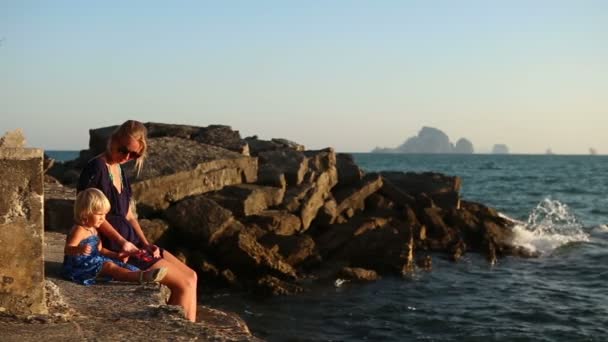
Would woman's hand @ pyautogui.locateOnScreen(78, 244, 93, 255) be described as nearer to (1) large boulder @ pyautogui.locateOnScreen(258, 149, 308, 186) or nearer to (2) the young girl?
(2) the young girl

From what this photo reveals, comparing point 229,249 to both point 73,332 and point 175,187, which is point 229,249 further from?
point 73,332

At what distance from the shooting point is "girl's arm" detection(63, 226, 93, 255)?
5219 millimetres

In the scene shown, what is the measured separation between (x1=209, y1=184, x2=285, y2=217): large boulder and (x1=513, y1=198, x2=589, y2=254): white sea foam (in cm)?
802

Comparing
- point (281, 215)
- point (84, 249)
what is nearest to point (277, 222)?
point (281, 215)

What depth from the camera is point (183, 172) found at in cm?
1291

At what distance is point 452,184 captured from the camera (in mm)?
21953

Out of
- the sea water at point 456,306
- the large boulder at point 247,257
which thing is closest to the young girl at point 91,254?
the sea water at point 456,306

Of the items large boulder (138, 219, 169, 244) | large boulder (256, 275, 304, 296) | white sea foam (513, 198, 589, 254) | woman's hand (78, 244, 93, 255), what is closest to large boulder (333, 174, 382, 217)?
white sea foam (513, 198, 589, 254)

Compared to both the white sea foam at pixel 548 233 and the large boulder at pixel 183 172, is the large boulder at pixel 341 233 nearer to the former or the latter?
the large boulder at pixel 183 172

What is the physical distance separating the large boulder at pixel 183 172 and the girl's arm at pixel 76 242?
5.95 m

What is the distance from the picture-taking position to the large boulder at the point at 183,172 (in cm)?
1218

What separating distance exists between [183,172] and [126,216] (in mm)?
6998

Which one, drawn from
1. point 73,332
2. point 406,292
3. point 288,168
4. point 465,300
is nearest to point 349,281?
point 406,292

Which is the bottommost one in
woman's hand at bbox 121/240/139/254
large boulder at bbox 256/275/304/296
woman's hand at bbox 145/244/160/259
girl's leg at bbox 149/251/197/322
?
large boulder at bbox 256/275/304/296
